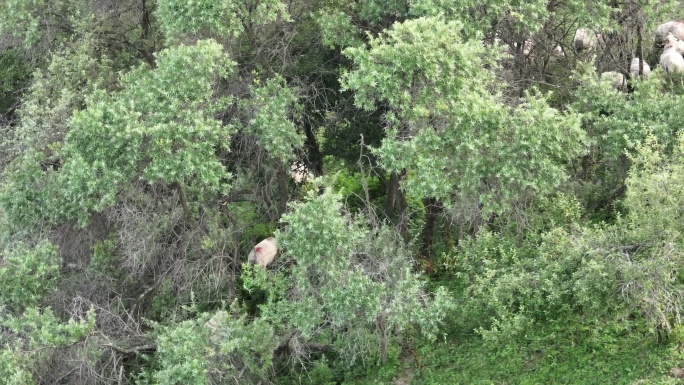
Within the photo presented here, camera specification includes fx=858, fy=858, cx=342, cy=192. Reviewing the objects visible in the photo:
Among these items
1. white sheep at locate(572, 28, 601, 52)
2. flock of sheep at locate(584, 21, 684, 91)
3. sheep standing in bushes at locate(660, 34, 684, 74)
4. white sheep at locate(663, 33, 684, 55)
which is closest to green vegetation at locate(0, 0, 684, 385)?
flock of sheep at locate(584, 21, 684, 91)

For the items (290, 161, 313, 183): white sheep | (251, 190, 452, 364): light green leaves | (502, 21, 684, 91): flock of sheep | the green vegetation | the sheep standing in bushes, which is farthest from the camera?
the sheep standing in bushes

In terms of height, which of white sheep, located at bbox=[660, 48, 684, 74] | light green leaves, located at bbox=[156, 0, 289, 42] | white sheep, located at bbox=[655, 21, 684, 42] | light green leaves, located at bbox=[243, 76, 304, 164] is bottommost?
light green leaves, located at bbox=[243, 76, 304, 164]

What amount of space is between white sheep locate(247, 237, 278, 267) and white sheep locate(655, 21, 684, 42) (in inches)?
411

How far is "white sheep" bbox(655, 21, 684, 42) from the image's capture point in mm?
19969

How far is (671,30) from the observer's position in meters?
20.1

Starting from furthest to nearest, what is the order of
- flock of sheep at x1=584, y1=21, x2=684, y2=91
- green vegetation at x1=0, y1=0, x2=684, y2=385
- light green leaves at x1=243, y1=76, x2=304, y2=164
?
flock of sheep at x1=584, y1=21, x2=684, y2=91 < light green leaves at x1=243, y1=76, x2=304, y2=164 < green vegetation at x1=0, y1=0, x2=684, y2=385

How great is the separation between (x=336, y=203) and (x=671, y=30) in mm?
12200

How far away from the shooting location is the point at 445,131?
1218cm

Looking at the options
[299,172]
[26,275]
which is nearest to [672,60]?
[299,172]

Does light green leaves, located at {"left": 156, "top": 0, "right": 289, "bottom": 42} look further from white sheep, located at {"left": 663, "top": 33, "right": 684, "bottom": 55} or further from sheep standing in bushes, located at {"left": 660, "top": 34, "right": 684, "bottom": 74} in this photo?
white sheep, located at {"left": 663, "top": 33, "right": 684, "bottom": 55}

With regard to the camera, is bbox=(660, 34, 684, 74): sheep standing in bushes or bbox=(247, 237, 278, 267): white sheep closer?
bbox=(247, 237, 278, 267): white sheep

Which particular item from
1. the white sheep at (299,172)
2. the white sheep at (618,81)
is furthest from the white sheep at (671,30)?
the white sheep at (299,172)

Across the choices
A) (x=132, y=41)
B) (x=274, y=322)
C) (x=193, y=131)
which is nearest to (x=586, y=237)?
(x=274, y=322)

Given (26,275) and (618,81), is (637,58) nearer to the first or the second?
(618,81)
